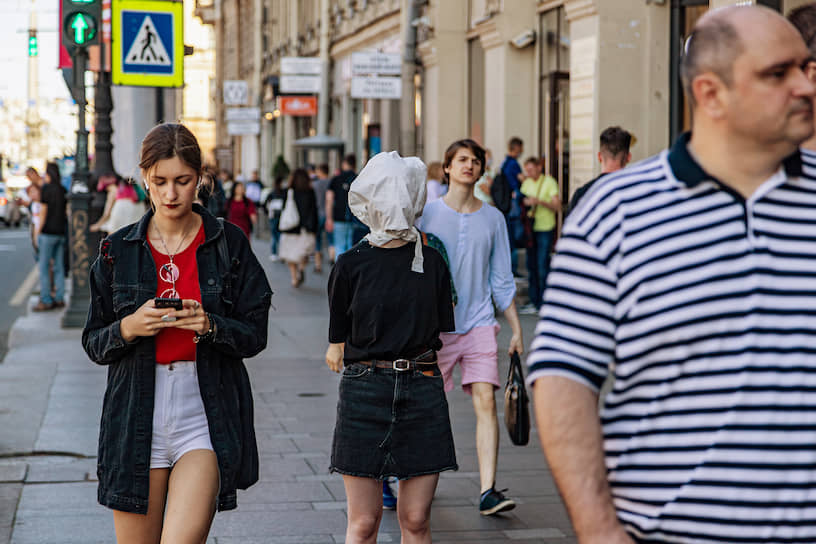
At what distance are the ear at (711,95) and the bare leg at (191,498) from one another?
2.14m

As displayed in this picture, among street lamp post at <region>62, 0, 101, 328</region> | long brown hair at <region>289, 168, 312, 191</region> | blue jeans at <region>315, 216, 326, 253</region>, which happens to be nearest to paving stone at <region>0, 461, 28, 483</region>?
street lamp post at <region>62, 0, 101, 328</region>

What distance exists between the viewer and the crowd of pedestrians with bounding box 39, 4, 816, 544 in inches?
92.7

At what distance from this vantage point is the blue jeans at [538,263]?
16.1m

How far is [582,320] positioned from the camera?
244 centimetres

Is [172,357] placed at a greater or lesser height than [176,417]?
greater

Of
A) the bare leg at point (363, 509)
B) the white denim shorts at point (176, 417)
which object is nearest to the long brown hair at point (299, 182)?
the bare leg at point (363, 509)

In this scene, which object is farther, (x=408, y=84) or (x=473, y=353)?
(x=408, y=84)

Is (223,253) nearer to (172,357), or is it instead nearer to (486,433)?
(172,357)

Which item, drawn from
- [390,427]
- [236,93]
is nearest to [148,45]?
[390,427]

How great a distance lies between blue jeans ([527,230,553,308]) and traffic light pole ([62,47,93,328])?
531 centimetres

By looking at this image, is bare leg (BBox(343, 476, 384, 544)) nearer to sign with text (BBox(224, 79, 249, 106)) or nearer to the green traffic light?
the green traffic light

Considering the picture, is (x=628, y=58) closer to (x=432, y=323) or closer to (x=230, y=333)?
(x=432, y=323)

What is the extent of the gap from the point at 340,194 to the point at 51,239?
4.64 metres

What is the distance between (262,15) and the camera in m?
49.2
